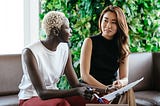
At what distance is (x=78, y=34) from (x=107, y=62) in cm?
86

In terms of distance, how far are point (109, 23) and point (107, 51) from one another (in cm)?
24

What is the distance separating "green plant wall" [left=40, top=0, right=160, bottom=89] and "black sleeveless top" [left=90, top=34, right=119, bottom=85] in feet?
2.33

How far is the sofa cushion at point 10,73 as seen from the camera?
316cm

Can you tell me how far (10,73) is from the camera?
321cm

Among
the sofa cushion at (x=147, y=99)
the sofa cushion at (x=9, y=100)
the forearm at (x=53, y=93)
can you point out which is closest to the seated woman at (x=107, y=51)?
the sofa cushion at (x=147, y=99)

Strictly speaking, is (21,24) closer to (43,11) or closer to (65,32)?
(43,11)

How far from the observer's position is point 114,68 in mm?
2902

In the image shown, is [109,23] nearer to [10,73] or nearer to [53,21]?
[53,21]

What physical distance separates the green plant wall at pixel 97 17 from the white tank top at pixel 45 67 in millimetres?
1012

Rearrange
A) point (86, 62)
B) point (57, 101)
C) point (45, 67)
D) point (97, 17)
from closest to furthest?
1. point (57, 101)
2. point (45, 67)
3. point (86, 62)
4. point (97, 17)

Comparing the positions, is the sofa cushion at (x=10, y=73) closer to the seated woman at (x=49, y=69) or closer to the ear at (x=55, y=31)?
the seated woman at (x=49, y=69)

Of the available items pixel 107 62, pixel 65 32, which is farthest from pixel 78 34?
pixel 65 32

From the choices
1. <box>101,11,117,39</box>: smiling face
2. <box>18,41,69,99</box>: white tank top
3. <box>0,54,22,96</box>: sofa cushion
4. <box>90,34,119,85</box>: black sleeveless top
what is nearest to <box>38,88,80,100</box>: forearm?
<box>18,41,69,99</box>: white tank top

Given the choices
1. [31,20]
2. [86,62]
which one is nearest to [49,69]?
[86,62]
